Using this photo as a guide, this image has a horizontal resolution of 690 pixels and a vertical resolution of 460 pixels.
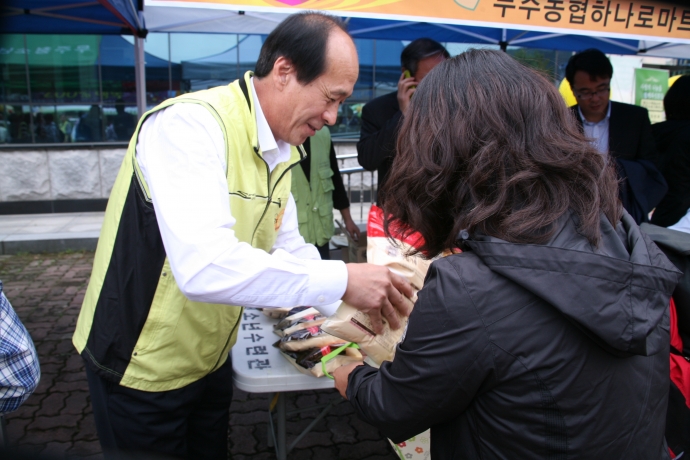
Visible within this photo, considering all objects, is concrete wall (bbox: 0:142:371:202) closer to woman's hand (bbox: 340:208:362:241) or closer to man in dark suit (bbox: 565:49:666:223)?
woman's hand (bbox: 340:208:362:241)

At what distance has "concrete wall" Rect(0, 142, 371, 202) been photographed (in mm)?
7555

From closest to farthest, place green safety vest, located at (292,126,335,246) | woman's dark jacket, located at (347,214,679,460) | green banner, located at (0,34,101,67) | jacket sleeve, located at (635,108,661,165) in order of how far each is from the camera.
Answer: woman's dark jacket, located at (347,214,679,460) → jacket sleeve, located at (635,108,661,165) → green safety vest, located at (292,126,335,246) → green banner, located at (0,34,101,67)

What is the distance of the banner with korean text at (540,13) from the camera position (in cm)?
248

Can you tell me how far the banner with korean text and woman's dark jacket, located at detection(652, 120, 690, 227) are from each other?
26.8 inches

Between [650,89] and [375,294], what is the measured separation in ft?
26.0

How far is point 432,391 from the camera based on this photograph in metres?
1.01

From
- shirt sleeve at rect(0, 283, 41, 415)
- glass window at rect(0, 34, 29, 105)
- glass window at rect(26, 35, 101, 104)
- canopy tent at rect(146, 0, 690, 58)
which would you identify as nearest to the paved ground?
shirt sleeve at rect(0, 283, 41, 415)

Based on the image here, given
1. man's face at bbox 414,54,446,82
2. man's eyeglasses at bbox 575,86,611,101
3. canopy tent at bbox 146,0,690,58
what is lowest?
man's eyeglasses at bbox 575,86,611,101

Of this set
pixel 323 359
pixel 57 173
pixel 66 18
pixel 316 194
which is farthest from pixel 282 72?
pixel 57 173

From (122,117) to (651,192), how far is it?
25.1 ft

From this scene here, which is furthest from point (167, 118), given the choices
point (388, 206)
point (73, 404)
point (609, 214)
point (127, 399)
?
point (73, 404)

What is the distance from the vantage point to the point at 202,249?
1.20m

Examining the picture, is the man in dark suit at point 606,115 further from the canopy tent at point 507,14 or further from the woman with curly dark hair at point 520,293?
the woman with curly dark hair at point 520,293

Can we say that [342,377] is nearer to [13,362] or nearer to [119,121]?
[13,362]
